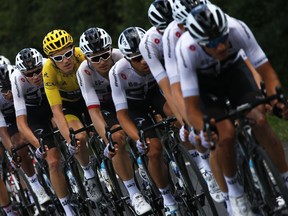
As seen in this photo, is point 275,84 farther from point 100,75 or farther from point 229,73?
point 100,75

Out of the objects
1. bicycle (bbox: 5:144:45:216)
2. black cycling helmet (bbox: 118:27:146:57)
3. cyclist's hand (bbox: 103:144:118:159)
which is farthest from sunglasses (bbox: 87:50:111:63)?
bicycle (bbox: 5:144:45:216)

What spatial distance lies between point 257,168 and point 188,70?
0.96 metres

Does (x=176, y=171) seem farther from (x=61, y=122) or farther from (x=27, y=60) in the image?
(x=27, y=60)

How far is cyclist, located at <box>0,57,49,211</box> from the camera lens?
42.7 ft

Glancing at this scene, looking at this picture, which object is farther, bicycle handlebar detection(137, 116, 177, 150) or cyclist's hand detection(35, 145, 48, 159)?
cyclist's hand detection(35, 145, 48, 159)

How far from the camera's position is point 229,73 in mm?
8672

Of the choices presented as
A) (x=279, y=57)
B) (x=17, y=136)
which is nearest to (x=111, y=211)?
(x=17, y=136)

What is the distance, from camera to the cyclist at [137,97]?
10164mm

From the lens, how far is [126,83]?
1070 centimetres

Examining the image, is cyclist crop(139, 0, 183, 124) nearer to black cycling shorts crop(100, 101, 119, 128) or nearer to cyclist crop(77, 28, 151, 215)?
cyclist crop(77, 28, 151, 215)

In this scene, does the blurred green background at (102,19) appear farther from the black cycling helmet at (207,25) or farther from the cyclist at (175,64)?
the black cycling helmet at (207,25)

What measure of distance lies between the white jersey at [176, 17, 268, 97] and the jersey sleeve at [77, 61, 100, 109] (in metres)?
2.91

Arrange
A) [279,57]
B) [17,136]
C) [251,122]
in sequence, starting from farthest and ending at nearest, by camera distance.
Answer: [279,57], [17,136], [251,122]

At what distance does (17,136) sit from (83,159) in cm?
188
